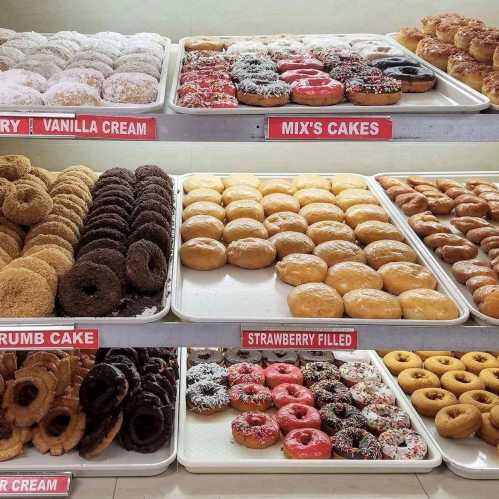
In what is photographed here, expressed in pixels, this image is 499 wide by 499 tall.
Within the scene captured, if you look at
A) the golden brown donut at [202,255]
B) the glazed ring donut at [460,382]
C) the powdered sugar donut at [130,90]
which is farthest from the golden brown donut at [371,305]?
the powdered sugar donut at [130,90]

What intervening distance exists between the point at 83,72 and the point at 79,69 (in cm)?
4

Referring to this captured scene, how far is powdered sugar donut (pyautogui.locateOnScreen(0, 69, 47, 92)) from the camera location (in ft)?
6.87

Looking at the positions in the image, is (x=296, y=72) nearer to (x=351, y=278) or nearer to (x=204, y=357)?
(x=351, y=278)

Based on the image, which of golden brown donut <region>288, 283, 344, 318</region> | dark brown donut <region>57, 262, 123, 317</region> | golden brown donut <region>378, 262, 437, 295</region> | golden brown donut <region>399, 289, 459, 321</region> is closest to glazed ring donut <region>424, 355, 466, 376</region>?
golden brown donut <region>378, 262, 437, 295</region>

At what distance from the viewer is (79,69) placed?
7.22 ft

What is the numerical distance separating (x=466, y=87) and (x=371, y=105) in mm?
320

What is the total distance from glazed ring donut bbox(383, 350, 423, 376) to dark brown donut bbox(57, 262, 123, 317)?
3.88ft

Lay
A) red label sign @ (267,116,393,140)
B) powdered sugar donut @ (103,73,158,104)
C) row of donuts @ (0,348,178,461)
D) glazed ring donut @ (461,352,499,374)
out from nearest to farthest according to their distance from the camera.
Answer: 1. red label sign @ (267,116,393,140)
2. powdered sugar donut @ (103,73,158,104)
3. row of donuts @ (0,348,178,461)
4. glazed ring donut @ (461,352,499,374)

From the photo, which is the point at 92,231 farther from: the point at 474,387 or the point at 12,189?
the point at 474,387

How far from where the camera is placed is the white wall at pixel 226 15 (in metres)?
2.95

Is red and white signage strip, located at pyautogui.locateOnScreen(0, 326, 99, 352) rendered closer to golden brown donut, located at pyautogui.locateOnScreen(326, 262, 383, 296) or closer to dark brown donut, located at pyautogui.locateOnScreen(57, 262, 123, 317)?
dark brown donut, located at pyautogui.locateOnScreen(57, 262, 123, 317)

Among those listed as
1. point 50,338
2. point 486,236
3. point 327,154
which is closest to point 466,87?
point 486,236

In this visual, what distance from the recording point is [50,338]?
6.52 feet

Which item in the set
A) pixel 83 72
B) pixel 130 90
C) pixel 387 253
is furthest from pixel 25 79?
pixel 387 253
